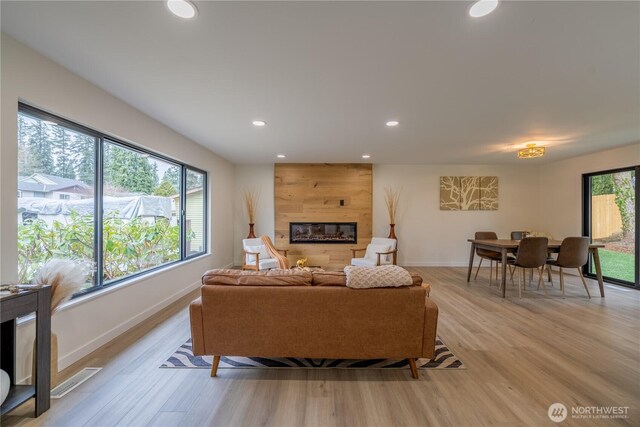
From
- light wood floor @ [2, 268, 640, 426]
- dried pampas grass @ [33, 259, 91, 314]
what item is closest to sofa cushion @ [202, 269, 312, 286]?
light wood floor @ [2, 268, 640, 426]

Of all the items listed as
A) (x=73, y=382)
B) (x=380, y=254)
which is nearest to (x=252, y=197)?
(x=380, y=254)

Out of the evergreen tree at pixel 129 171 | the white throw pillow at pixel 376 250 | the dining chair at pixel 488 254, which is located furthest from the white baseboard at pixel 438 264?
the evergreen tree at pixel 129 171

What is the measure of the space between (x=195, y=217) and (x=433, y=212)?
5.14 metres

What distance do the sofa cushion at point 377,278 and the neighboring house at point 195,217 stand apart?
3332mm

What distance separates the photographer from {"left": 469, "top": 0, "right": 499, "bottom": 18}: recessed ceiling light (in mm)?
1377

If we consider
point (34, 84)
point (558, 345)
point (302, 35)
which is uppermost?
point (302, 35)

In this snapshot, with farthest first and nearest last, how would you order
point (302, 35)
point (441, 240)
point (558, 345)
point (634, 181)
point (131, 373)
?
point (441, 240)
point (634, 181)
point (558, 345)
point (131, 373)
point (302, 35)

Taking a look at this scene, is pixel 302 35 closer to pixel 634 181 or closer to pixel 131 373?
pixel 131 373

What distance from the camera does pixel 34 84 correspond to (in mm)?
1873

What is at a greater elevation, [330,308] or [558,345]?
[330,308]

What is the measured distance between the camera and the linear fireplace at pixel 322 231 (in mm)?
5984

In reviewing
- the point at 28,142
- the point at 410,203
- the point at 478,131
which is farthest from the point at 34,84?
the point at 410,203

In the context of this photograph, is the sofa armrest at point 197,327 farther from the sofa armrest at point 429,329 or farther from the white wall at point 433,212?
the white wall at point 433,212

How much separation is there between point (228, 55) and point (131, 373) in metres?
2.53
